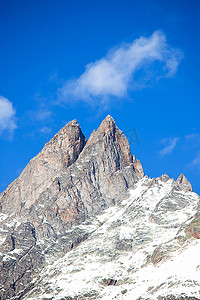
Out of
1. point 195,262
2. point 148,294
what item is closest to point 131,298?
point 148,294

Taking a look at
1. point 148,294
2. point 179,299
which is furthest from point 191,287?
point 148,294

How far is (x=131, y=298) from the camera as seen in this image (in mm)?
196875

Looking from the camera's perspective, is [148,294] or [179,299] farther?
[148,294]

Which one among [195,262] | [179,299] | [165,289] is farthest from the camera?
[195,262]

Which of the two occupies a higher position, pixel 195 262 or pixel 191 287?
pixel 195 262

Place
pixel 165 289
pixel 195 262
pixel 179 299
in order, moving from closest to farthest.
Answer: pixel 179 299
pixel 165 289
pixel 195 262

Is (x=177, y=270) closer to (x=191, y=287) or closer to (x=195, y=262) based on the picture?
(x=195, y=262)

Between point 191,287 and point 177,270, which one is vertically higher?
point 177,270

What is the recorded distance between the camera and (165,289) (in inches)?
7165

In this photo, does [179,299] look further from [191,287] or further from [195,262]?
[195,262]

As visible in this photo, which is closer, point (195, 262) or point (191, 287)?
point (191, 287)

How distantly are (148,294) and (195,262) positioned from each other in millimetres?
23010

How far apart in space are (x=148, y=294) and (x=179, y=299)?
2288 centimetres

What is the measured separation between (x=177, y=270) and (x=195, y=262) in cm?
793
